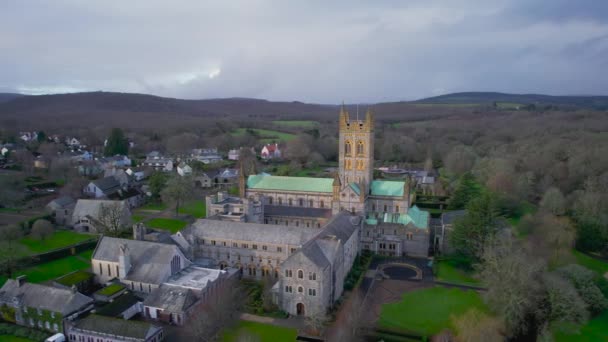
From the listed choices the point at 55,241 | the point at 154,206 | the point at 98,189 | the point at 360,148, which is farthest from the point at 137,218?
the point at 360,148

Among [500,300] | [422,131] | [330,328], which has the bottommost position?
[330,328]

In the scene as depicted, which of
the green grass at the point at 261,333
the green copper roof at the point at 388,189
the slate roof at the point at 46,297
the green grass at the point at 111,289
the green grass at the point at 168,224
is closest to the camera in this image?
the green grass at the point at 261,333

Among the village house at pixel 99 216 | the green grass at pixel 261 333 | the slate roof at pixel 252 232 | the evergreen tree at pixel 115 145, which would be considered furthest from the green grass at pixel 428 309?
the evergreen tree at pixel 115 145

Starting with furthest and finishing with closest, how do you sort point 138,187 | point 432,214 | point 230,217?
1. point 138,187
2. point 432,214
3. point 230,217

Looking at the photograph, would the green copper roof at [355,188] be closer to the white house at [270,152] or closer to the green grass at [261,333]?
the green grass at [261,333]

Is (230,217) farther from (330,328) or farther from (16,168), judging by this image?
(16,168)

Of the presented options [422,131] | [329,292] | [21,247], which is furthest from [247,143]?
[329,292]

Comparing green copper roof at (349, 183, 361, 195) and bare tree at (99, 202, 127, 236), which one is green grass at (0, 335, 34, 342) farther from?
green copper roof at (349, 183, 361, 195)
